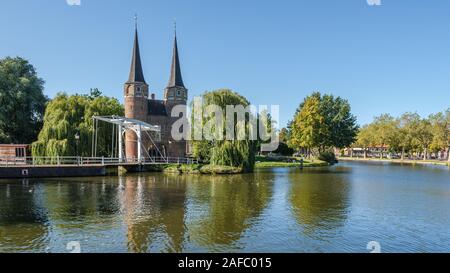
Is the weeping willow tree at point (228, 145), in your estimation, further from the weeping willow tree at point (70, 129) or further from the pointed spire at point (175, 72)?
the pointed spire at point (175, 72)

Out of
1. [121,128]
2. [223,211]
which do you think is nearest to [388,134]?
[121,128]

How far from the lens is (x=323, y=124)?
5803 cm

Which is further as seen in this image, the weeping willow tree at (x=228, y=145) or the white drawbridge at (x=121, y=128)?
the weeping willow tree at (x=228, y=145)

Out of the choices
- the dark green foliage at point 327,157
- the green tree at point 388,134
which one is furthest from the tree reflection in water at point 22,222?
the green tree at point 388,134

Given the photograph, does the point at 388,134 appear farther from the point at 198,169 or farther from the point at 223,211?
the point at 223,211

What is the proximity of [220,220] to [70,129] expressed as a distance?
2750 centimetres

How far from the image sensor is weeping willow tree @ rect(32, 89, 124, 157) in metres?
34.0

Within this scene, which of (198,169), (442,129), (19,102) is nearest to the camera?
(198,169)

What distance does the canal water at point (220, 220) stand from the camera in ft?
34.7

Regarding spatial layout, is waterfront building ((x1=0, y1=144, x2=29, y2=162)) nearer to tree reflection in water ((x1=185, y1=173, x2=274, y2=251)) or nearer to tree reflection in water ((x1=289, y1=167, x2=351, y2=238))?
tree reflection in water ((x1=185, y1=173, x2=274, y2=251))

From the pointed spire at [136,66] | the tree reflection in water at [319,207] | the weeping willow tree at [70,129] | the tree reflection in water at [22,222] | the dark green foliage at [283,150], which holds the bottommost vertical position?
the tree reflection in water at [319,207]

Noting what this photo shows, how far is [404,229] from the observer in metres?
12.8

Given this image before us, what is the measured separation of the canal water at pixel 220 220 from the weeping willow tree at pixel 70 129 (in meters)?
12.3

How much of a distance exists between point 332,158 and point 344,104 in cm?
1349
